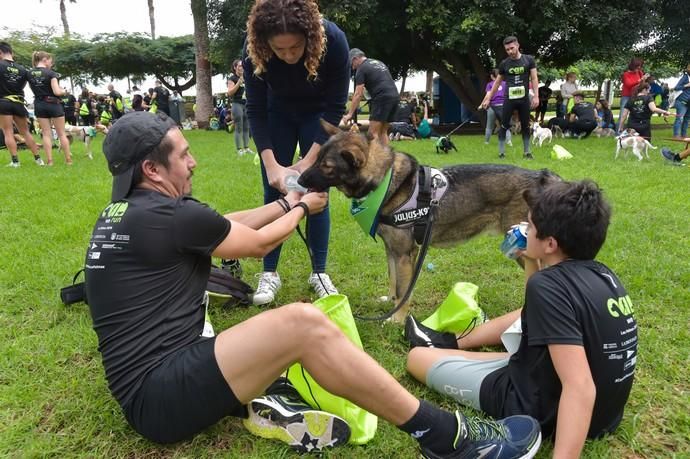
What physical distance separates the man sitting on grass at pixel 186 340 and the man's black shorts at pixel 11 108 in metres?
9.62

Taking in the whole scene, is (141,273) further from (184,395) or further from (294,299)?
(294,299)

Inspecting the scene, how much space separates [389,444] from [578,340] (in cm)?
102

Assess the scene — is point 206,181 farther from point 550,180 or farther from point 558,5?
point 558,5

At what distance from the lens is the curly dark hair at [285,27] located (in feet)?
9.01

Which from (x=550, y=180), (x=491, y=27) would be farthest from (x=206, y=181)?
(x=491, y=27)

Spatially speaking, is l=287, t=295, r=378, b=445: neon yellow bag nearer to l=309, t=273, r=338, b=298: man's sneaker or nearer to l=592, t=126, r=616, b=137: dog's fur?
l=309, t=273, r=338, b=298: man's sneaker

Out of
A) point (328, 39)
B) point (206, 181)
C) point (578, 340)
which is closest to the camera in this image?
point (578, 340)

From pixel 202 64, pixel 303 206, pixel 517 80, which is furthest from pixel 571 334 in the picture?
pixel 202 64

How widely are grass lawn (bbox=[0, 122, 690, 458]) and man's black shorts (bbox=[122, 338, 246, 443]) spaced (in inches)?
Answer: 12.6

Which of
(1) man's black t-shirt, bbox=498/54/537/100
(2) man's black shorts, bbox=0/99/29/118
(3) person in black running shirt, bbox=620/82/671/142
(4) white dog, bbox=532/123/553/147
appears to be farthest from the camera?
(4) white dog, bbox=532/123/553/147

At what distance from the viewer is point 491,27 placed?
14.7m

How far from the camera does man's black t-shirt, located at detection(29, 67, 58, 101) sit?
30.9 ft

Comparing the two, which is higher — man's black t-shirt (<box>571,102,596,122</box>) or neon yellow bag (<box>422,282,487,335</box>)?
man's black t-shirt (<box>571,102,596,122</box>)

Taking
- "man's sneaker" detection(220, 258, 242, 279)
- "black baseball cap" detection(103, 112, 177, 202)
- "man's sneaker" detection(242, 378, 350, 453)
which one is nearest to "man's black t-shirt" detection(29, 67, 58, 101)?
"man's sneaker" detection(220, 258, 242, 279)
